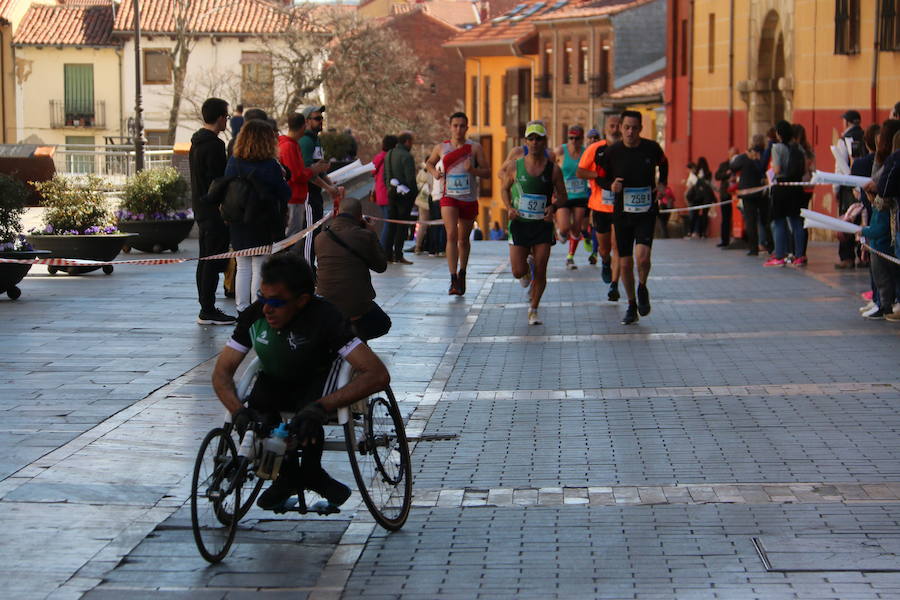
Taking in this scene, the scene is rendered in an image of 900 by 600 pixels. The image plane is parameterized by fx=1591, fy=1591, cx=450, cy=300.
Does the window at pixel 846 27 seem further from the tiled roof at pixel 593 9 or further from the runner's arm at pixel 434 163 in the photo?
the tiled roof at pixel 593 9

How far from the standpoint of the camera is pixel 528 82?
71.1 metres

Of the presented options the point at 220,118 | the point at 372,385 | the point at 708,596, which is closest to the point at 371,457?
the point at 372,385

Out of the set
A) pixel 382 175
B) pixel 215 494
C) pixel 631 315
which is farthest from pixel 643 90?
pixel 215 494

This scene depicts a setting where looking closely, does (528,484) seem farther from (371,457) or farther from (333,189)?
(333,189)

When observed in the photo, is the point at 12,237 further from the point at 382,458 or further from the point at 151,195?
the point at 382,458

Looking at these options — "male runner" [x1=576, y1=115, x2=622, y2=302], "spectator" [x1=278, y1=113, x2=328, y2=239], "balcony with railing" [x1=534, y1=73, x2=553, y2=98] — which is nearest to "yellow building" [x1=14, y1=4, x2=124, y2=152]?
"balcony with railing" [x1=534, y1=73, x2=553, y2=98]

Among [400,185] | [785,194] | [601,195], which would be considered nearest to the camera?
[601,195]

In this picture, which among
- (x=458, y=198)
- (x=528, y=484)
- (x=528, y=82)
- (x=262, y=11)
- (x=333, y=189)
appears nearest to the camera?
(x=528, y=484)

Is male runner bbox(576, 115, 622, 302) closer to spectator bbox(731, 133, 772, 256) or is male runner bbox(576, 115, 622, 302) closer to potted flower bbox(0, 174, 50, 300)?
potted flower bbox(0, 174, 50, 300)

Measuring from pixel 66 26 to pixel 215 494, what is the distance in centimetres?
6306

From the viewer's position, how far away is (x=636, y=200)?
13953mm

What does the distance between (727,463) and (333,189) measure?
7504 millimetres

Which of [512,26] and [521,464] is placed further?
[512,26]

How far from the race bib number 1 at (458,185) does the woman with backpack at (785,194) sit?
514 cm
